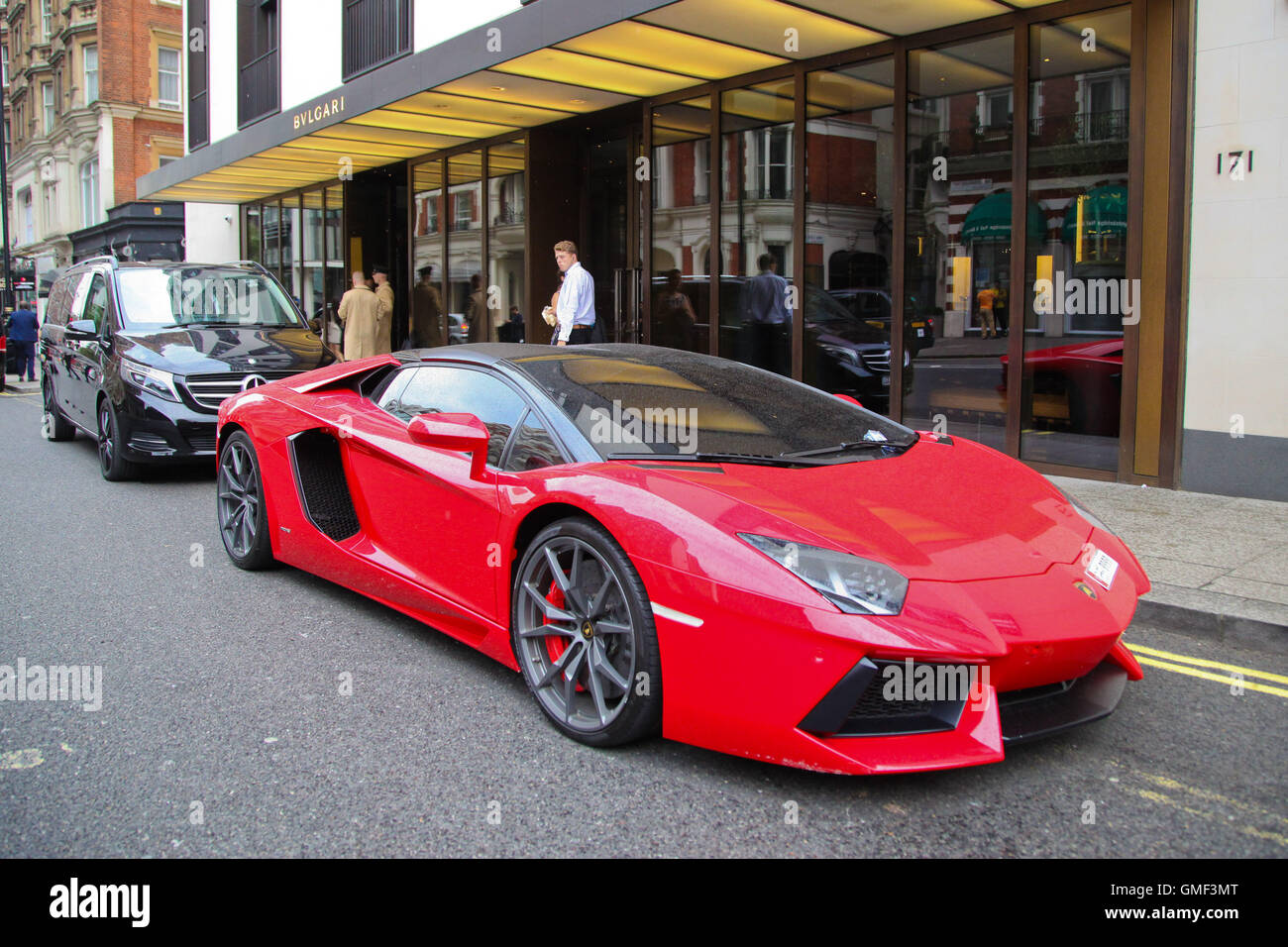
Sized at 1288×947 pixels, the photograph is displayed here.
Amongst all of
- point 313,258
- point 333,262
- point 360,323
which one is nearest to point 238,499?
point 360,323

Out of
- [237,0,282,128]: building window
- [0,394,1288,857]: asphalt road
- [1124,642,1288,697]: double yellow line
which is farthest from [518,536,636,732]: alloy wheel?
[237,0,282,128]: building window

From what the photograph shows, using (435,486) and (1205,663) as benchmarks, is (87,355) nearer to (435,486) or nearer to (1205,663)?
(435,486)

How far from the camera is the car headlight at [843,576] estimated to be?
9.21 ft

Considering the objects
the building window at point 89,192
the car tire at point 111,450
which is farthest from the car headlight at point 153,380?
the building window at point 89,192

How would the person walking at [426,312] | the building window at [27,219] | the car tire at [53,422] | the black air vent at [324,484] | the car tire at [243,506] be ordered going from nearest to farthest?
the black air vent at [324,484] < the car tire at [243,506] < the car tire at [53,422] < the person walking at [426,312] < the building window at [27,219]

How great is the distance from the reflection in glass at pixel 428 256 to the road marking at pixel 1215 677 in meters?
13.5

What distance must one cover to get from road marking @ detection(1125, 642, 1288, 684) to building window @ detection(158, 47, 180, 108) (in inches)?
1775

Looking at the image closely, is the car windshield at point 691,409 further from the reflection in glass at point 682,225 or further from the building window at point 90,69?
the building window at point 90,69

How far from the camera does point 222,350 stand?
29.8ft

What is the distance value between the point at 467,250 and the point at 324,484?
1183 cm

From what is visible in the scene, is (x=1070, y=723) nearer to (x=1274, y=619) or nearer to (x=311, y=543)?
(x=1274, y=619)

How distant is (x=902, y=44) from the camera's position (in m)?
9.58

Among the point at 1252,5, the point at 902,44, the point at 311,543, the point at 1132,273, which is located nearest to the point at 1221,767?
the point at 311,543
